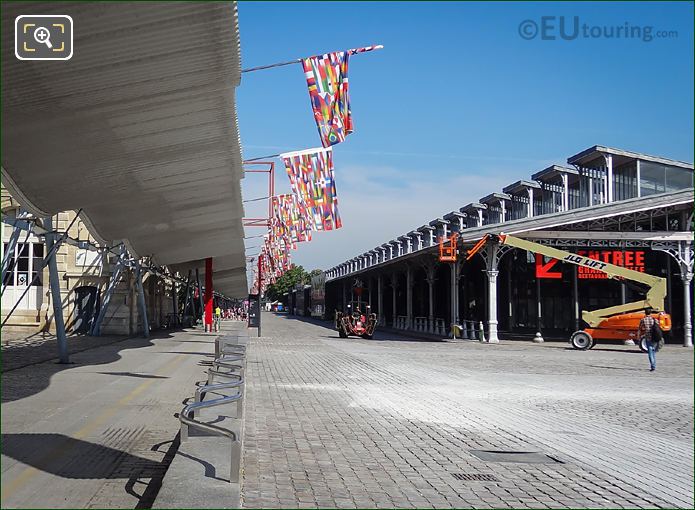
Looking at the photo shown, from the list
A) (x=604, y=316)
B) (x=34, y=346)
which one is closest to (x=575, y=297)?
(x=604, y=316)

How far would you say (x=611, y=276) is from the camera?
30.8 metres

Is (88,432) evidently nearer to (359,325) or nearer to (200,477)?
(200,477)

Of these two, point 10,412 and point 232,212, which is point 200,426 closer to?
point 10,412

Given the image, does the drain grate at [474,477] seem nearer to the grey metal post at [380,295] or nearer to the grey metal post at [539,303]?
the grey metal post at [539,303]

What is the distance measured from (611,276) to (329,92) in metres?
19.4

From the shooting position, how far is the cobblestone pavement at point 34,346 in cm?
1932

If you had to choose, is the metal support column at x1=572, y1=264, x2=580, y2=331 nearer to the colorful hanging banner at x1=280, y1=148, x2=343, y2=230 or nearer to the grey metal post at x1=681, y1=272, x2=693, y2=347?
the grey metal post at x1=681, y1=272, x2=693, y2=347

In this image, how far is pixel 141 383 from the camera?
1542 centimetres

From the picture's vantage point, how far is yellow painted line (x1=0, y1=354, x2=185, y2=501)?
6.55 meters

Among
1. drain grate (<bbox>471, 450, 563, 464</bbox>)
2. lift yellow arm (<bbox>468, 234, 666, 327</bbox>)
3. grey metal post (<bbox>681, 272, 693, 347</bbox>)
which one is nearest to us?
drain grate (<bbox>471, 450, 563, 464</bbox>)

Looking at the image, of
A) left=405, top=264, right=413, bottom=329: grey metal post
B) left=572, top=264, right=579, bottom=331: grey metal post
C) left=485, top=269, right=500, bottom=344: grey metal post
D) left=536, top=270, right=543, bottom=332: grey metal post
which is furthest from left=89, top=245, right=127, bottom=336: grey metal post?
left=572, top=264, right=579, bottom=331: grey metal post

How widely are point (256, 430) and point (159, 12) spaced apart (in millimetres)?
5350

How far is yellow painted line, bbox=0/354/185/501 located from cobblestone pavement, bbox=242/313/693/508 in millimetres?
1925

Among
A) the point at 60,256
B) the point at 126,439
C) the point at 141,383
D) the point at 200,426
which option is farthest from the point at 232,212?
the point at 200,426
